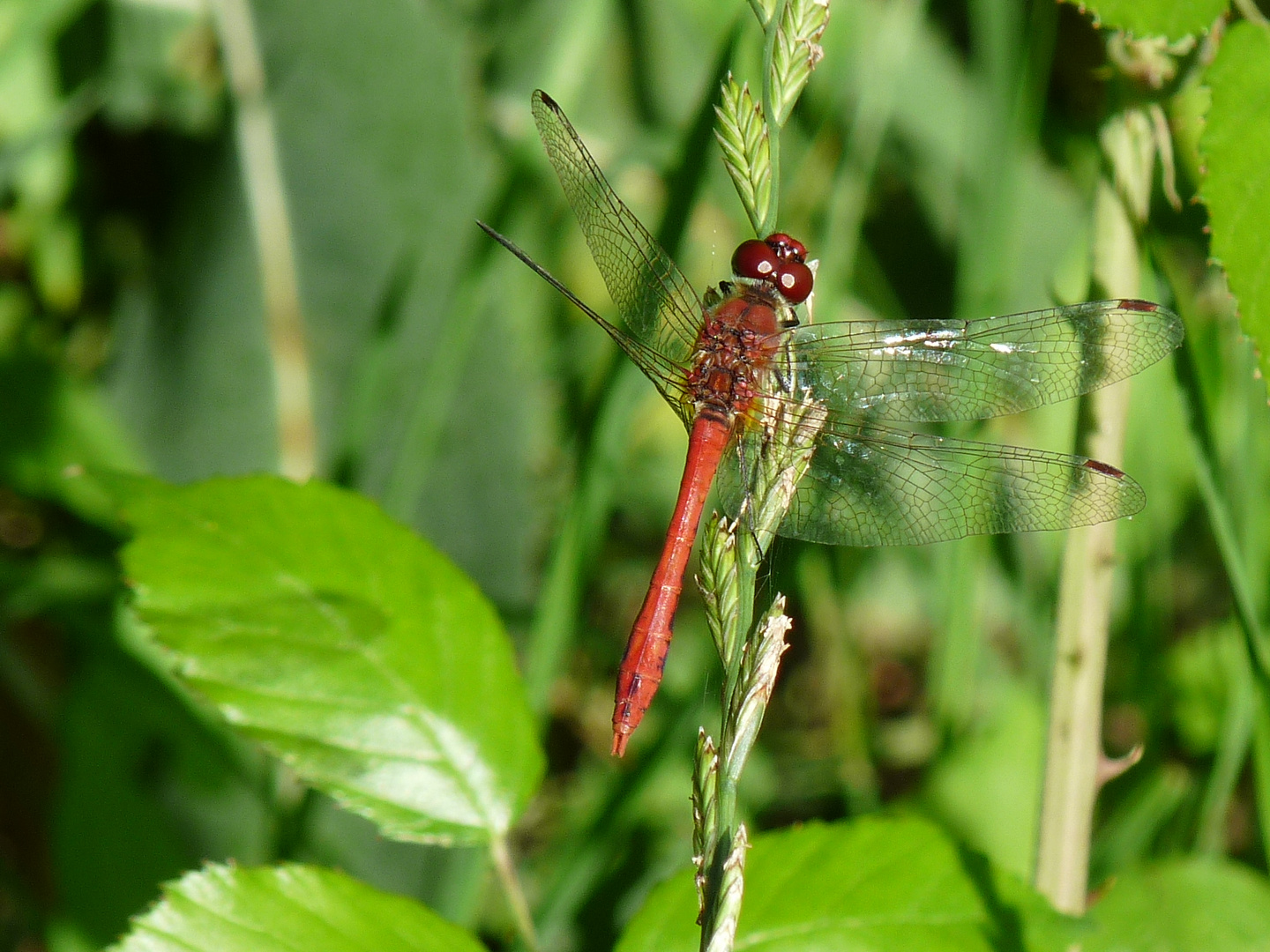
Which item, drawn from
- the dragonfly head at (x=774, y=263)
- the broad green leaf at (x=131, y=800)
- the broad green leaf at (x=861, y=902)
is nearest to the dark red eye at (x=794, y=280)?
the dragonfly head at (x=774, y=263)

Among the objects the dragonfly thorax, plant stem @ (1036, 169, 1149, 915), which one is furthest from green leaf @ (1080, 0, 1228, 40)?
the dragonfly thorax

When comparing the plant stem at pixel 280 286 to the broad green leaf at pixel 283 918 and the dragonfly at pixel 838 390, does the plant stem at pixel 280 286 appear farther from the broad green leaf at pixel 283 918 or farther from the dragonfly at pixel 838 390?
the broad green leaf at pixel 283 918

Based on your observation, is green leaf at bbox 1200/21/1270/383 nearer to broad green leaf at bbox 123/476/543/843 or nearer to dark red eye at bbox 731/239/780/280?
dark red eye at bbox 731/239/780/280

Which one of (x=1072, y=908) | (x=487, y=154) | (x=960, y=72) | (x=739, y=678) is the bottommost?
(x=1072, y=908)

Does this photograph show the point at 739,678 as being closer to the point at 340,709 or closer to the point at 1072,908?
the point at 340,709

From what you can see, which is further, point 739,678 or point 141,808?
point 141,808

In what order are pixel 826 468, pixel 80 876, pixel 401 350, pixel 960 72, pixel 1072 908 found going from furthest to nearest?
pixel 960 72 < pixel 401 350 < pixel 80 876 < pixel 826 468 < pixel 1072 908

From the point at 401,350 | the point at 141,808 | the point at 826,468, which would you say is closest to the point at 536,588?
the point at 401,350

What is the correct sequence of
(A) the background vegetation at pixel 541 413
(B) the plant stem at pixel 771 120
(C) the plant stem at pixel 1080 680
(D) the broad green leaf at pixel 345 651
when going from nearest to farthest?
(B) the plant stem at pixel 771 120 → (D) the broad green leaf at pixel 345 651 → (C) the plant stem at pixel 1080 680 → (A) the background vegetation at pixel 541 413
